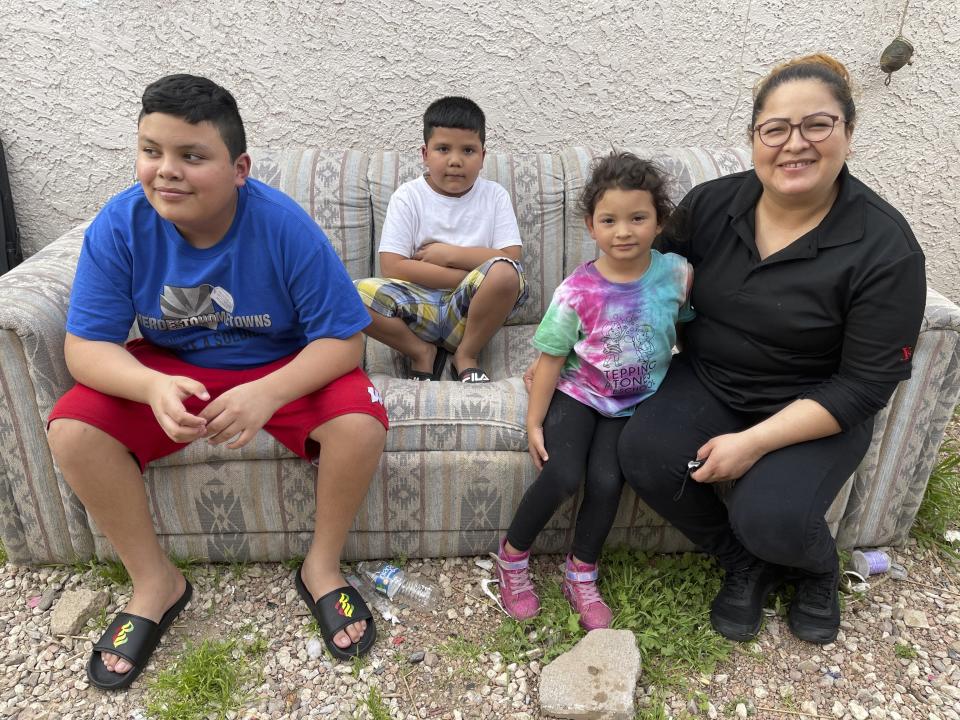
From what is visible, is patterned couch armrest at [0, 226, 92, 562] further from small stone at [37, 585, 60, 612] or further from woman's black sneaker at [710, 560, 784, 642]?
woman's black sneaker at [710, 560, 784, 642]

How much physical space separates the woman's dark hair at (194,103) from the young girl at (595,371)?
974 mm

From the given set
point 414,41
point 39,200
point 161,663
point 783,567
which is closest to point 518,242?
point 414,41

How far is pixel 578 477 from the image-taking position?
1.94 meters

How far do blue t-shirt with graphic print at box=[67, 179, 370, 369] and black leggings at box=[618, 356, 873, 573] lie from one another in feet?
2.96

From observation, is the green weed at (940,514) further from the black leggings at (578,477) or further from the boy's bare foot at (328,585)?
the boy's bare foot at (328,585)

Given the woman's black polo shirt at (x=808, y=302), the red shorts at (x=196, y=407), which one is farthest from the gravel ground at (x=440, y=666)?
the woman's black polo shirt at (x=808, y=302)

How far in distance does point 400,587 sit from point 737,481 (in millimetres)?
1068

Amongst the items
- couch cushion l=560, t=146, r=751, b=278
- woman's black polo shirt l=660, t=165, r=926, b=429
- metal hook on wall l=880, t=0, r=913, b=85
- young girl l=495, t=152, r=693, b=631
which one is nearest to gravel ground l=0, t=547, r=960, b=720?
young girl l=495, t=152, r=693, b=631

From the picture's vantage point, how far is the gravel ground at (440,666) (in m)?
1.81

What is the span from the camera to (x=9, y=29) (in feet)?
9.68

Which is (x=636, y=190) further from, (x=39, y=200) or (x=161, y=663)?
(x=39, y=200)

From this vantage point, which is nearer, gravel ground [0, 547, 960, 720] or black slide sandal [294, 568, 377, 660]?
gravel ground [0, 547, 960, 720]

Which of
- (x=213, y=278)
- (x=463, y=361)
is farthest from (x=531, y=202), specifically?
(x=213, y=278)

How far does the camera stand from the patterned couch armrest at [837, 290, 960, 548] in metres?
2.05
